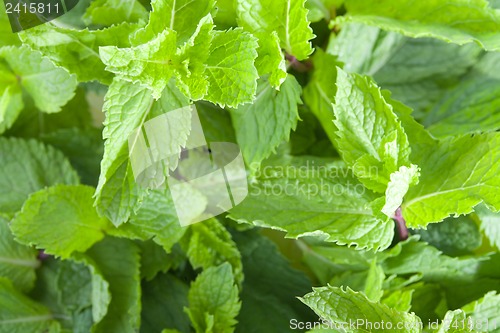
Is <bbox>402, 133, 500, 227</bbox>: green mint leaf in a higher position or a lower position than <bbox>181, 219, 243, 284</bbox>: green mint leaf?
higher

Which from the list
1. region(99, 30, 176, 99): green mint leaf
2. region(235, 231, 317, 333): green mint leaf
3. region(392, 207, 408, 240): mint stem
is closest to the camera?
region(99, 30, 176, 99): green mint leaf

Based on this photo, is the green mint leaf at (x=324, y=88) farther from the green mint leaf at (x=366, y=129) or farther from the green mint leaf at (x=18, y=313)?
the green mint leaf at (x=18, y=313)

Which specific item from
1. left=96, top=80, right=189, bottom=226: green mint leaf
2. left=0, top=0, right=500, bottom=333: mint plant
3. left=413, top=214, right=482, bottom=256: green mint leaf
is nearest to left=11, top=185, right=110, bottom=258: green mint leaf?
left=0, top=0, right=500, bottom=333: mint plant

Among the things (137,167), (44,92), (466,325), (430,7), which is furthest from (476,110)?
(44,92)

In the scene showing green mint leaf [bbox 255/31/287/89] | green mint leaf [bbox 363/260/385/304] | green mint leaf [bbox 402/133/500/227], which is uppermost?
green mint leaf [bbox 255/31/287/89]

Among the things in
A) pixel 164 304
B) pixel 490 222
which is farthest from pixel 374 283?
pixel 164 304

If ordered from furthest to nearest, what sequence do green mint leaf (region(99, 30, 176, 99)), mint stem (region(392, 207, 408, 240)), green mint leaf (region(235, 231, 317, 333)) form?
green mint leaf (region(235, 231, 317, 333)) < mint stem (region(392, 207, 408, 240)) < green mint leaf (region(99, 30, 176, 99))

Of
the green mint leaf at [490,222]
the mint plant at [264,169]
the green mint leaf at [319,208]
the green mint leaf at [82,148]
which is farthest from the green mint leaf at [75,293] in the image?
the green mint leaf at [490,222]

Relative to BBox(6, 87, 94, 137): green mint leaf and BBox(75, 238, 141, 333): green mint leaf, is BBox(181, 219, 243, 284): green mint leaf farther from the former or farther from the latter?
BBox(6, 87, 94, 137): green mint leaf
